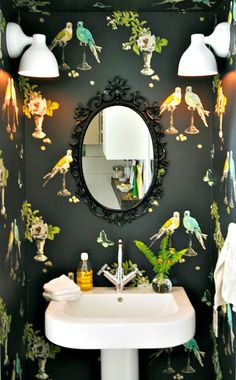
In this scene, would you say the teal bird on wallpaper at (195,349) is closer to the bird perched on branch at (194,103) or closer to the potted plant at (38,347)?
the potted plant at (38,347)

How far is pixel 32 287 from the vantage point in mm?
3561

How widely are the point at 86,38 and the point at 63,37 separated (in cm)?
12

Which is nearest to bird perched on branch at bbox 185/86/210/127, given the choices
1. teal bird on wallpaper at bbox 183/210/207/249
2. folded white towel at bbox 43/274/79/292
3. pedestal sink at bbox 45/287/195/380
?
teal bird on wallpaper at bbox 183/210/207/249

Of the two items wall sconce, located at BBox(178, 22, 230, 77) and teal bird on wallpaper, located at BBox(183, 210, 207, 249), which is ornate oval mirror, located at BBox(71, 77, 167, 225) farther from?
wall sconce, located at BBox(178, 22, 230, 77)

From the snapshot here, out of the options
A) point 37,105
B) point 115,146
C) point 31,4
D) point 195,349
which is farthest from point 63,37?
point 195,349

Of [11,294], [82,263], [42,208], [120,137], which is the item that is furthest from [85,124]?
[11,294]

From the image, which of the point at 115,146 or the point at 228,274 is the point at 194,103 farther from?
the point at 228,274

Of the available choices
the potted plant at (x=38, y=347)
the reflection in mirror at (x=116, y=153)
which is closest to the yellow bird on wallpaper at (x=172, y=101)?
the reflection in mirror at (x=116, y=153)

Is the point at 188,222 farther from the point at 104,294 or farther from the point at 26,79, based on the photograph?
the point at 26,79

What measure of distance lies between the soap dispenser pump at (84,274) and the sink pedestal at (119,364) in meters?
0.37

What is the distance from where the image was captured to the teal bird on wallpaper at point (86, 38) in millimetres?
3430

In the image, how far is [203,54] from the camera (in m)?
3.15

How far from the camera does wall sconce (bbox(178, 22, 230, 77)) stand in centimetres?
312

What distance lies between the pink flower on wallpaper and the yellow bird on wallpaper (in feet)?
2.09
